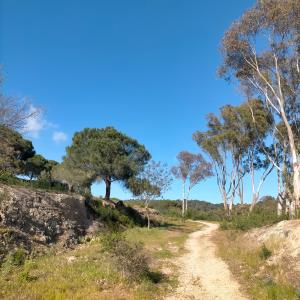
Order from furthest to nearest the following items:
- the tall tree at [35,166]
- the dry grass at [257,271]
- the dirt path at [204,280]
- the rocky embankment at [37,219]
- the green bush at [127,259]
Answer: the tall tree at [35,166]
the rocky embankment at [37,219]
the green bush at [127,259]
the dirt path at [204,280]
the dry grass at [257,271]

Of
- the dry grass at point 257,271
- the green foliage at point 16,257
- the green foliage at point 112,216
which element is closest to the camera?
the dry grass at point 257,271

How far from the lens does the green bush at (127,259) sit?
39.6 ft

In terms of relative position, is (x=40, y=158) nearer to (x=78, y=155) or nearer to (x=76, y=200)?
(x=78, y=155)

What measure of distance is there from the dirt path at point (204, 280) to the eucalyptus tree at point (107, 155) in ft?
58.3

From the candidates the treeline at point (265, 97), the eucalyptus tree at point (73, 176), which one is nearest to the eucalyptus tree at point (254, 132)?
the treeline at point (265, 97)

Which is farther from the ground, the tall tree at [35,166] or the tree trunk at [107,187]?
the tall tree at [35,166]

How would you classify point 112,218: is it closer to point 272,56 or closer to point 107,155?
point 107,155

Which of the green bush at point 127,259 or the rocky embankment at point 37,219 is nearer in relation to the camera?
the green bush at point 127,259

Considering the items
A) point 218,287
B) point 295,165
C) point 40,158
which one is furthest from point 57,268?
point 40,158

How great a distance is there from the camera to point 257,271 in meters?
13.1

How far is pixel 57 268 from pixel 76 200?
12.3 meters

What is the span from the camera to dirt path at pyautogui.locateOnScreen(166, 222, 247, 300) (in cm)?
1076

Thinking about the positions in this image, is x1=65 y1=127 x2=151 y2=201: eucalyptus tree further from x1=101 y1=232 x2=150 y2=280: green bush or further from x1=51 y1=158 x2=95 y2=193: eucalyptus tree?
x1=101 y1=232 x2=150 y2=280: green bush

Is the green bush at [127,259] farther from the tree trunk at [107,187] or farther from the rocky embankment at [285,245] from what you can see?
the tree trunk at [107,187]
